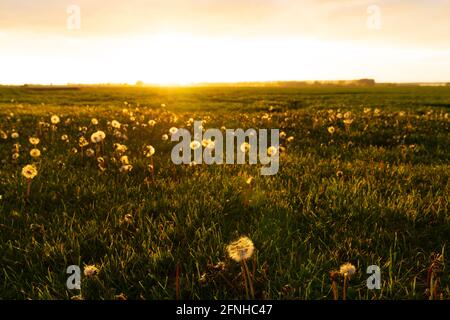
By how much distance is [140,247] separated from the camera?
3.01 meters

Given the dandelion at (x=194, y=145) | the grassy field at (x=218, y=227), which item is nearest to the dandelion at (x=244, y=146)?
the grassy field at (x=218, y=227)

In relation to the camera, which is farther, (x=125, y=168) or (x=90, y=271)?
(x=125, y=168)

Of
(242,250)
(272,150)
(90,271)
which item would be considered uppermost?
(272,150)

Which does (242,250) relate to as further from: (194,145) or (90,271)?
(194,145)

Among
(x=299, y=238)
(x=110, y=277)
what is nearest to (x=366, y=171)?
(x=299, y=238)

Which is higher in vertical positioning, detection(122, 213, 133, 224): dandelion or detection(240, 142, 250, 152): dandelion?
detection(240, 142, 250, 152): dandelion
